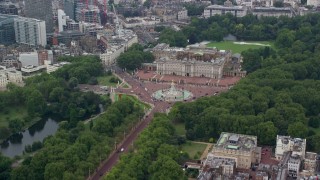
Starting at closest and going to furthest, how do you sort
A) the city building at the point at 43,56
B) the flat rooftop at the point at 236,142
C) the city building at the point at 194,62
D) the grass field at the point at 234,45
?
the flat rooftop at the point at 236,142
the city building at the point at 194,62
the city building at the point at 43,56
the grass field at the point at 234,45

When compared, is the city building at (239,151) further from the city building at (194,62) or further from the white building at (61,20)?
the white building at (61,20)

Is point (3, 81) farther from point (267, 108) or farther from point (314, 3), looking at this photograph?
point (314, 3)

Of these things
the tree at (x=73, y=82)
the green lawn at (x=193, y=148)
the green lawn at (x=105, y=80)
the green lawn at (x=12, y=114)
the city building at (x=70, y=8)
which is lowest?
the green lawn at (x=193, y=148)

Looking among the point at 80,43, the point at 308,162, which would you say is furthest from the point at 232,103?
the point at 80,43

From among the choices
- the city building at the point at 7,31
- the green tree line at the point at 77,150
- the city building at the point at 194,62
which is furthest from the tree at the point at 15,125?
the city building at the point at 7,31

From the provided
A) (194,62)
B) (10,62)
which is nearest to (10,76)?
(10,62)

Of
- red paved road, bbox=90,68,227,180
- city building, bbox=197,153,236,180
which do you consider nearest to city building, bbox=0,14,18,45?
red paved road, bbox=90,68,227,180
